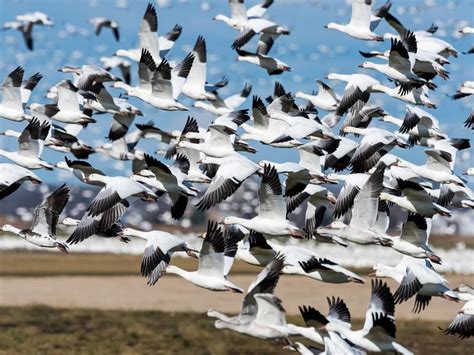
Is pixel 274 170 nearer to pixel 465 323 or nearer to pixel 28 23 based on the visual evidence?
pixel 465 323

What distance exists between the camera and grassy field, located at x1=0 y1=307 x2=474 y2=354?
19391 mm

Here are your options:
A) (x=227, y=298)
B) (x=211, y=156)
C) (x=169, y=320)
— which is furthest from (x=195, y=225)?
(x=211, y=156)

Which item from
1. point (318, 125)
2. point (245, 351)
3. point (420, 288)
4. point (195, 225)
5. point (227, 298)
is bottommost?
point (195, 225)

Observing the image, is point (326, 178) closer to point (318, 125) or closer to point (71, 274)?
point (318, 125)

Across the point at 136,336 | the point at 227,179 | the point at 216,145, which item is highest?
the point at 227,179

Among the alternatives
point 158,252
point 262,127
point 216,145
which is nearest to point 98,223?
point 158,252

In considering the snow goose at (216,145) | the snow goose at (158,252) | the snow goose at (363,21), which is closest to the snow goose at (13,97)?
the snow goose at (216,145)

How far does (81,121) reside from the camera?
603 inches

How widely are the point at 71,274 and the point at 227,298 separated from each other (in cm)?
728

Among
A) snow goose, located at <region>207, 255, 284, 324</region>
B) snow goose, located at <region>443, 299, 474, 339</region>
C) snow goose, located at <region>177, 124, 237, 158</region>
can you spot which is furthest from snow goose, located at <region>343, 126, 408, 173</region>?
snow goose, located at <region>207, 255, 284, 324</region>

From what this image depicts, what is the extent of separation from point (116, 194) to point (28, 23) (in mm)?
7621

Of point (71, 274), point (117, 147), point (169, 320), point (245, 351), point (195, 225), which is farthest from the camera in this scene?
point (195, 225)

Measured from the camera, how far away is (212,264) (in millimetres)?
12305

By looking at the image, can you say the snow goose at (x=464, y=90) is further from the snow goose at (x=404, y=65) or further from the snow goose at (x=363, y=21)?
the snow goose at (x=363, y=21)
